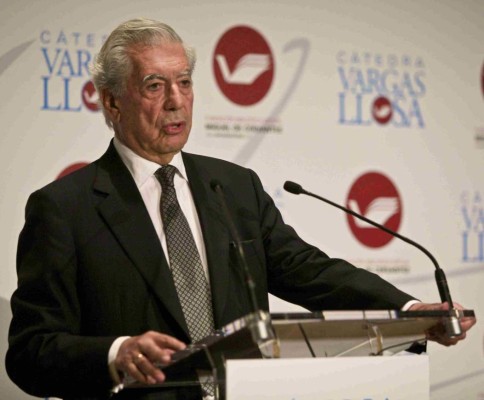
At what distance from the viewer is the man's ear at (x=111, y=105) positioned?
2996mm

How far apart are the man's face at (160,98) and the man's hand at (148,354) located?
86 centimetres

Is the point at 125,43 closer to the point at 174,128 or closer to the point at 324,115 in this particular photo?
the point at 174,128

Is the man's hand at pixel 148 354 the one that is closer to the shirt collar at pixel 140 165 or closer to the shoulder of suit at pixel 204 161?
the shirt collar at pixel 140 165

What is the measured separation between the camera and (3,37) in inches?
148

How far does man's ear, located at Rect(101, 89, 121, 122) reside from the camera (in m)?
3.00

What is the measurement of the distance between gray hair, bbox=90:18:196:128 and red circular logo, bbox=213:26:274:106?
113 centimetres

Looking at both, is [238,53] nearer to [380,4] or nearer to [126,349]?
[380,4]

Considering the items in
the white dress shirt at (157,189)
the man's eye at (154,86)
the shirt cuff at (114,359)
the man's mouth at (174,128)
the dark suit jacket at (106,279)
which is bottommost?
the shirt cuff at (114,359)

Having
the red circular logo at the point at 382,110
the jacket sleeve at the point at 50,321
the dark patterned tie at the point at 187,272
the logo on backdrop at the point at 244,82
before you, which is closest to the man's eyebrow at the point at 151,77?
the dark patterned tie at the point at 187,272

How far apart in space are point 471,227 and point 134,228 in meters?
2.34

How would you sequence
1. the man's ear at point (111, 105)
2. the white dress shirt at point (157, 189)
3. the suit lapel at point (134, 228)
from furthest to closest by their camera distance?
the man's ear at point (111, 105), the white dress shirt at point (157, 189), the suit lapel at point (134, 228)

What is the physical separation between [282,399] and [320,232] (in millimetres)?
2247

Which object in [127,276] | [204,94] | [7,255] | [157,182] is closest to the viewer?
[127,276]

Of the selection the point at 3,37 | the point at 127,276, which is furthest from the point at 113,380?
the point at 3,37
